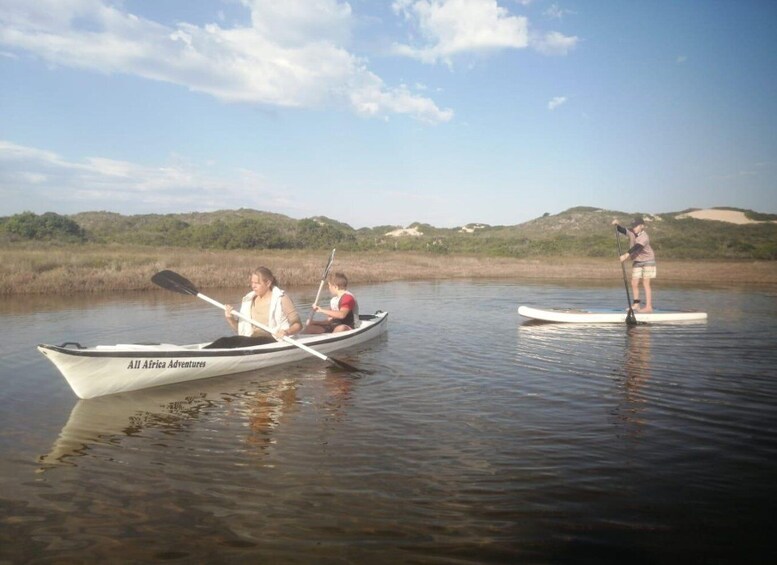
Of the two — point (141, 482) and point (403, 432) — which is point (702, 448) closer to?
point (403, 432)

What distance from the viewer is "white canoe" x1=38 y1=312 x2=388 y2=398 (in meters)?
6.39

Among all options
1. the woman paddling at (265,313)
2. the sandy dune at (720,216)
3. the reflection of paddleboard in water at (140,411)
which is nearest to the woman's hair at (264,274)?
the woman paddling at (265,313)

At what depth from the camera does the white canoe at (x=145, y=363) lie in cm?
639

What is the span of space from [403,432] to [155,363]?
3.62 meters

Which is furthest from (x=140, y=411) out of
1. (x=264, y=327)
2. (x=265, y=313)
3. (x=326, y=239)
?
(x=326, y=239)

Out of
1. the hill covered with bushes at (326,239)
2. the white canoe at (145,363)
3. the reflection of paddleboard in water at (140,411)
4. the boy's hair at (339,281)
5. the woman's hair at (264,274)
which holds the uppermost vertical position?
the hill covered with bushes at (326,239)

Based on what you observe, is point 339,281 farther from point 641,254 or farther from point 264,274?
point 641,254

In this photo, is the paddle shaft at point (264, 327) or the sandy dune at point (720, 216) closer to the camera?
the paddle shaft at point (264, 327)

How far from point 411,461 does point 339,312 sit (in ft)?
18.7

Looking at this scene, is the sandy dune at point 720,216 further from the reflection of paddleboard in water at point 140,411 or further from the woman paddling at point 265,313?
the reflection of paddleboard in water at point 140,411

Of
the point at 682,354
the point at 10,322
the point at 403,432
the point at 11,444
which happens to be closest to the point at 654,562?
the point at 403,432

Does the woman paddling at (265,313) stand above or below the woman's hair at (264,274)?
below

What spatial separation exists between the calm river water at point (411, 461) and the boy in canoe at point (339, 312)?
1.32 m

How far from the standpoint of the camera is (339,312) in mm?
10297
